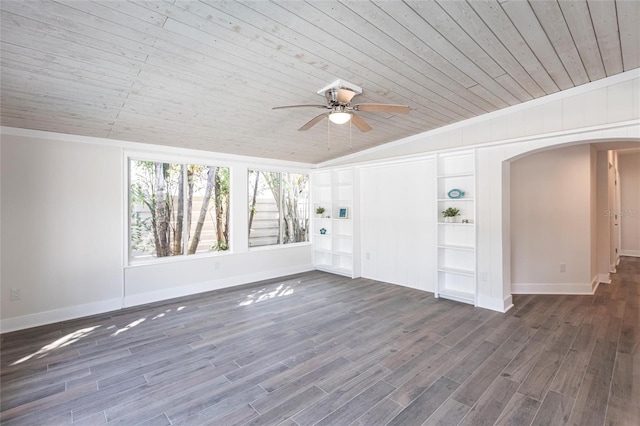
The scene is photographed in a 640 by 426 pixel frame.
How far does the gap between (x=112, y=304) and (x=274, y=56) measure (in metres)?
4.18

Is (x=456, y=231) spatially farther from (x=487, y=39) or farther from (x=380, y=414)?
(x=380, y=414)

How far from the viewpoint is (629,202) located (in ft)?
25.8

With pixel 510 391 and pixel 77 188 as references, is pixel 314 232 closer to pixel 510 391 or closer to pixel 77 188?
pixel 77 188

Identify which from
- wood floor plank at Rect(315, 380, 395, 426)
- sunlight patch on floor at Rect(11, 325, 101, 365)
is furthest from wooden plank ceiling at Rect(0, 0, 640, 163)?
wood floor plank at Rect(315, 380, 395, 426)

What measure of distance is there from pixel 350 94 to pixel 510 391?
296cm

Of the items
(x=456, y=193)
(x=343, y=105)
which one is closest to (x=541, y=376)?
(x=456, y=193)

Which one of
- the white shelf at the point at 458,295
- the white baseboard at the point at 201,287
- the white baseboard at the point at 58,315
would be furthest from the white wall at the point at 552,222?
the white baseboard at the point at 58,315

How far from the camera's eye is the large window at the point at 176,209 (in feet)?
15.2

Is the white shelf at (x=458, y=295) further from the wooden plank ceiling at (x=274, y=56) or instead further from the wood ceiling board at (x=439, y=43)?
the wood ceiling board at (x=439, y=43)

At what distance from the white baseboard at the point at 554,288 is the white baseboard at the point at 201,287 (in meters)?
4.25

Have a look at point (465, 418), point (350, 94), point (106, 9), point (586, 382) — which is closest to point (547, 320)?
point (586, 382)

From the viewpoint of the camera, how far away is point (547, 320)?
3785mm

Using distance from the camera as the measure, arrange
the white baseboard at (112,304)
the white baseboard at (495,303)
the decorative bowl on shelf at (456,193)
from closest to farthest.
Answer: the white baseboard at (112,304), the white baseboard at (495,303), the decorative bowl on shelf at (456,193)

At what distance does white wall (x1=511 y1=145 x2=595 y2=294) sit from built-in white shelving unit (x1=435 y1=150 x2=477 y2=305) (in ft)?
3.62
